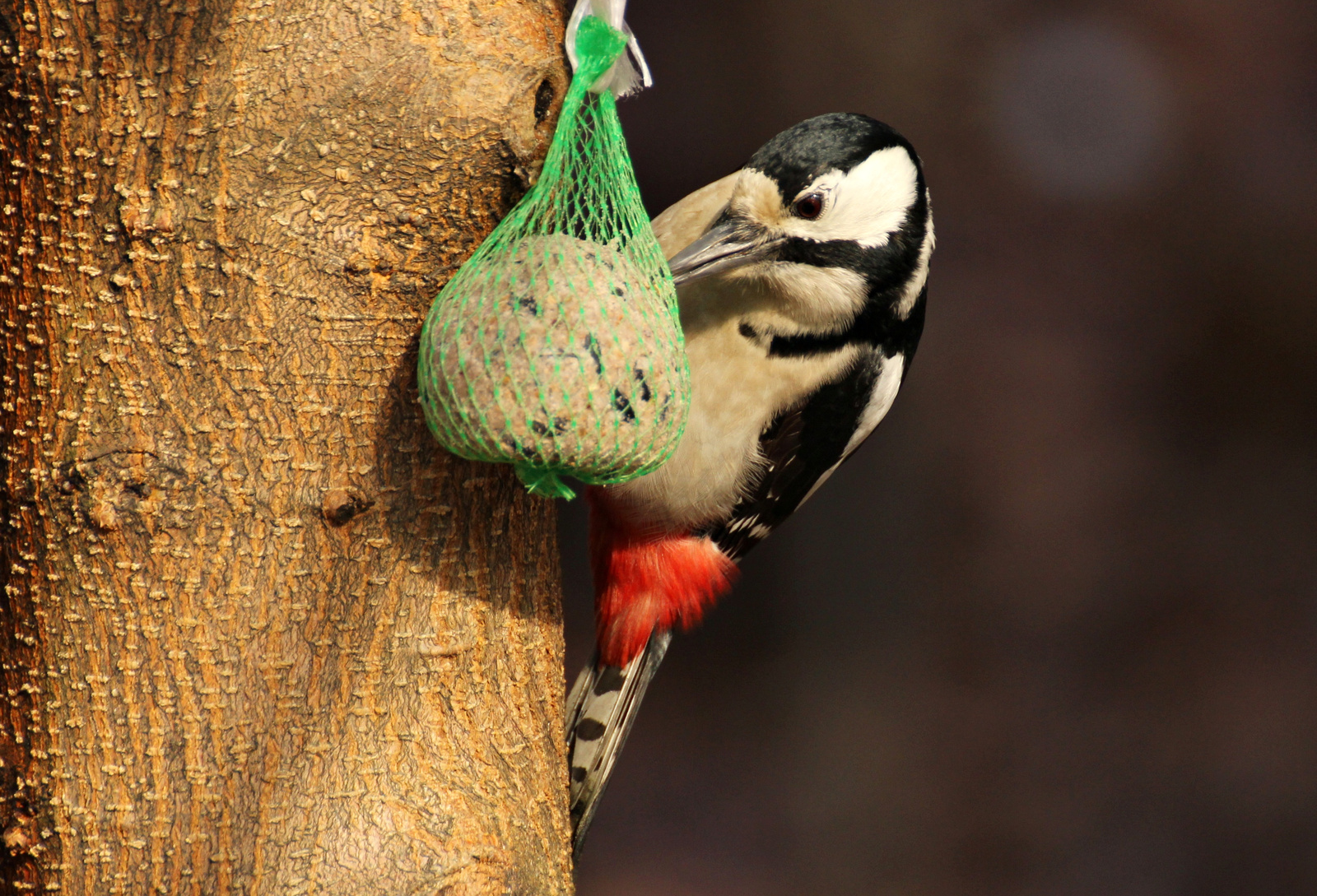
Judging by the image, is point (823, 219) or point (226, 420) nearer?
point (226, 420)

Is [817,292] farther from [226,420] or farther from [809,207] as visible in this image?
[226,420]

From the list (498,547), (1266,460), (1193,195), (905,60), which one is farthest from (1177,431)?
(498,547)

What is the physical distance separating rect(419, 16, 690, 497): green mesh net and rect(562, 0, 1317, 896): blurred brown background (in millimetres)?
3225

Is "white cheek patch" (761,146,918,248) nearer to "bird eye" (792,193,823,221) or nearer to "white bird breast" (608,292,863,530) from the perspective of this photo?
"bird eye" (792,193,823,221)

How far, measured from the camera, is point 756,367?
7.46 ft

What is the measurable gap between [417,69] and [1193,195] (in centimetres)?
416

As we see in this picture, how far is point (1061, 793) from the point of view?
4871 millimetres

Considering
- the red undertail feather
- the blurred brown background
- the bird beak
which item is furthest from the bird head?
the blurred brown background

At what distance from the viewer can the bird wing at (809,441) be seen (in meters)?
2.36

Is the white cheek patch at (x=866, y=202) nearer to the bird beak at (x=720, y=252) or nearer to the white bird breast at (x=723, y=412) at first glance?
the bird beak at (x=720, y=252)

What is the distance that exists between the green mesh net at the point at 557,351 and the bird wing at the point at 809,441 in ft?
2.53

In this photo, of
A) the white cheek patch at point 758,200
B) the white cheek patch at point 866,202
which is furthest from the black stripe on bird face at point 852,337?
the white cheek patch at point 758,200

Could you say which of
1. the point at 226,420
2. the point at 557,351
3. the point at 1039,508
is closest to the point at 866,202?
the point at 557,351

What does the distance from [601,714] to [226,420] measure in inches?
52.9
